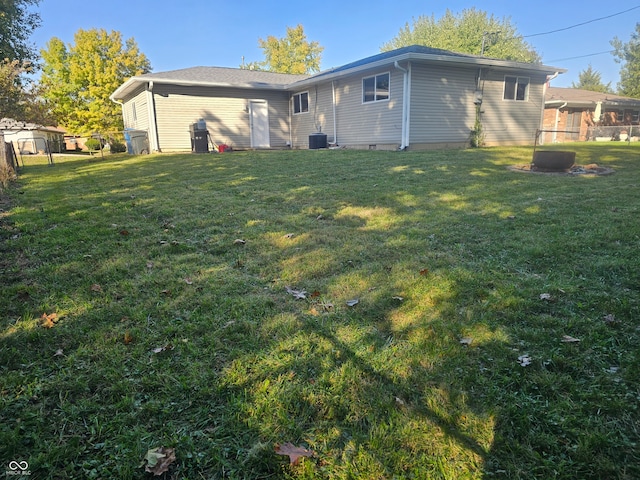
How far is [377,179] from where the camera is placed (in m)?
7.23

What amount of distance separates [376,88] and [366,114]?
930mm

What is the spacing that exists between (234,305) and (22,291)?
1.51m

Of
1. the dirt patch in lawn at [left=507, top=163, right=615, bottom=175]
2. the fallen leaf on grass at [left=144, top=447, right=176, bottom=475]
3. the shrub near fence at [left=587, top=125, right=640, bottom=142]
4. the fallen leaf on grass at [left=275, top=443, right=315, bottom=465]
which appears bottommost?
the fallen leaf on grass at [left=275, top=443, right=315, bottom=465]

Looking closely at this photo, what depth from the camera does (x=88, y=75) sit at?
91.0ft

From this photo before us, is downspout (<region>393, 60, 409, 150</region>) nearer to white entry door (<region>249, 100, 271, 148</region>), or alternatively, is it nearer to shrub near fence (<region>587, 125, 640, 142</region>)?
white entry door (<region>249, 100, 271, 148</region>)

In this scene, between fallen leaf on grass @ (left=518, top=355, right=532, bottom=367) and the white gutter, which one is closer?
fallen leaf on grass @ (left=518, top=355, right=532, bottom=367)

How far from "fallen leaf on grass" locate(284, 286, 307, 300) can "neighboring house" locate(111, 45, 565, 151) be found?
36.0ft

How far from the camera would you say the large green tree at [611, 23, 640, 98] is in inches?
1614

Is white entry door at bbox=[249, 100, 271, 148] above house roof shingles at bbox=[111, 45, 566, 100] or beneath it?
beneath

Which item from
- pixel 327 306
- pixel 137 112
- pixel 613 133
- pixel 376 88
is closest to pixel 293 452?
pixel 327 306

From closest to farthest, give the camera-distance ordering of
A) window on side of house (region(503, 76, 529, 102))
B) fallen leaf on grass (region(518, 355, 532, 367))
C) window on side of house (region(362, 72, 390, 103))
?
1. fallen leaf on grass (region(518, 355, 532, 367))
2. window on side of house (region(362, 72, 390, 103))
3. window on side of house (region(503, 76, 529, 102))

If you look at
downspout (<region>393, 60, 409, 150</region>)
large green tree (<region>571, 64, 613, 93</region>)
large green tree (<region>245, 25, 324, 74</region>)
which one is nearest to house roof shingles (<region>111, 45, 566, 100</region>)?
downspout (<region>393, 60, 409, 150</region>)

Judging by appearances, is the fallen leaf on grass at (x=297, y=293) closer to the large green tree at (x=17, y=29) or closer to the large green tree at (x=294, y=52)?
the large green tree at (x=17, y=29)

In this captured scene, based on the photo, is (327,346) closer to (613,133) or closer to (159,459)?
(159,459)
